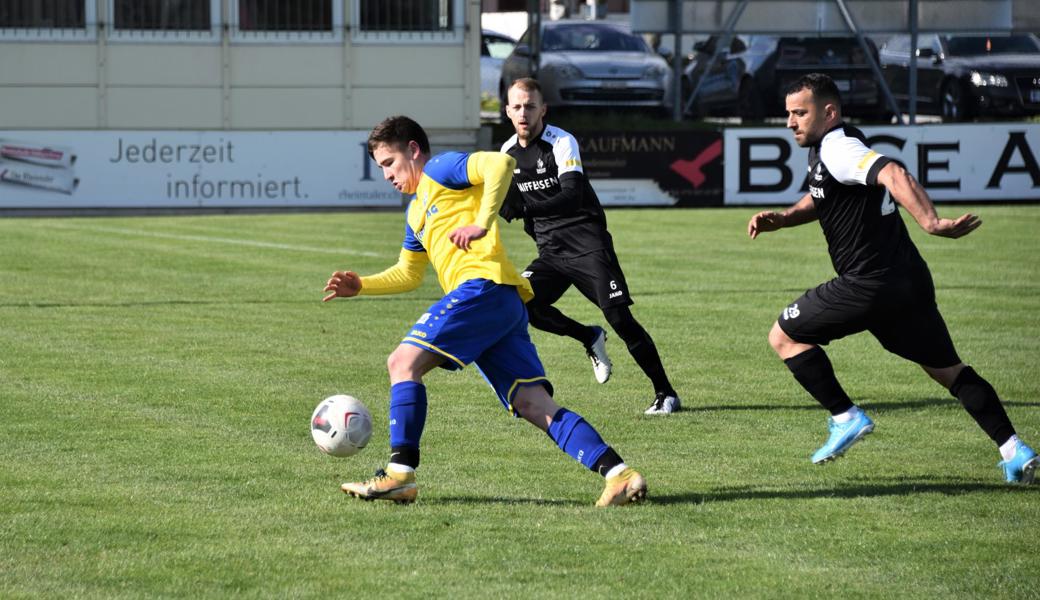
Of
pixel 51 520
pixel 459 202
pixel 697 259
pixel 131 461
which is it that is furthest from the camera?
pixel 697 259

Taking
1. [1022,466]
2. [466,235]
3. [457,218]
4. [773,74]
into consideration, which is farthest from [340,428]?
[773,74]

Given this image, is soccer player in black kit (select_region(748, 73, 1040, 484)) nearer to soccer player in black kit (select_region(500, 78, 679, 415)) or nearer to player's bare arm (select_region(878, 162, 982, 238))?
player's bare arm (select_region(878, 162, 982, 238))

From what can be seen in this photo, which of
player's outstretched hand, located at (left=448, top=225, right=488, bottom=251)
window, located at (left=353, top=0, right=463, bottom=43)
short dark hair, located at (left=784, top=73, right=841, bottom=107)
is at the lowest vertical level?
player's outstretched hand, located at (left=448, top=225, right=488, bottom=251)

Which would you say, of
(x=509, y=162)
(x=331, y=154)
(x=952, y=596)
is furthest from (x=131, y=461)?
(x=331, y=154)

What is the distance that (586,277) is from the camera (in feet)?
29.9

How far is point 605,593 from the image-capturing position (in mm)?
5137

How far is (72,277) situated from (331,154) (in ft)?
29.5

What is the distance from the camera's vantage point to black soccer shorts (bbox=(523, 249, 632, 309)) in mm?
9023

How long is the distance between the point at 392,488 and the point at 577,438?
30.5 inches

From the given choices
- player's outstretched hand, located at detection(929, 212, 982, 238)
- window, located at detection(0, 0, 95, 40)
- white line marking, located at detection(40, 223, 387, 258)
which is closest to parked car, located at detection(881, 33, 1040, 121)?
white line marking, located at detection(40, 223, 387, 258)

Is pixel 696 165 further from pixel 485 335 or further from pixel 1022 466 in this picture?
pixel 485 335

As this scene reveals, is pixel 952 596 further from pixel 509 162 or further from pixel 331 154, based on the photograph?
pixel 331 154

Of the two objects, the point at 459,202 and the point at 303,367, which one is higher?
the point at 459,202

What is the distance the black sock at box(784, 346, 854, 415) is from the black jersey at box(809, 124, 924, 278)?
16.0 inches
